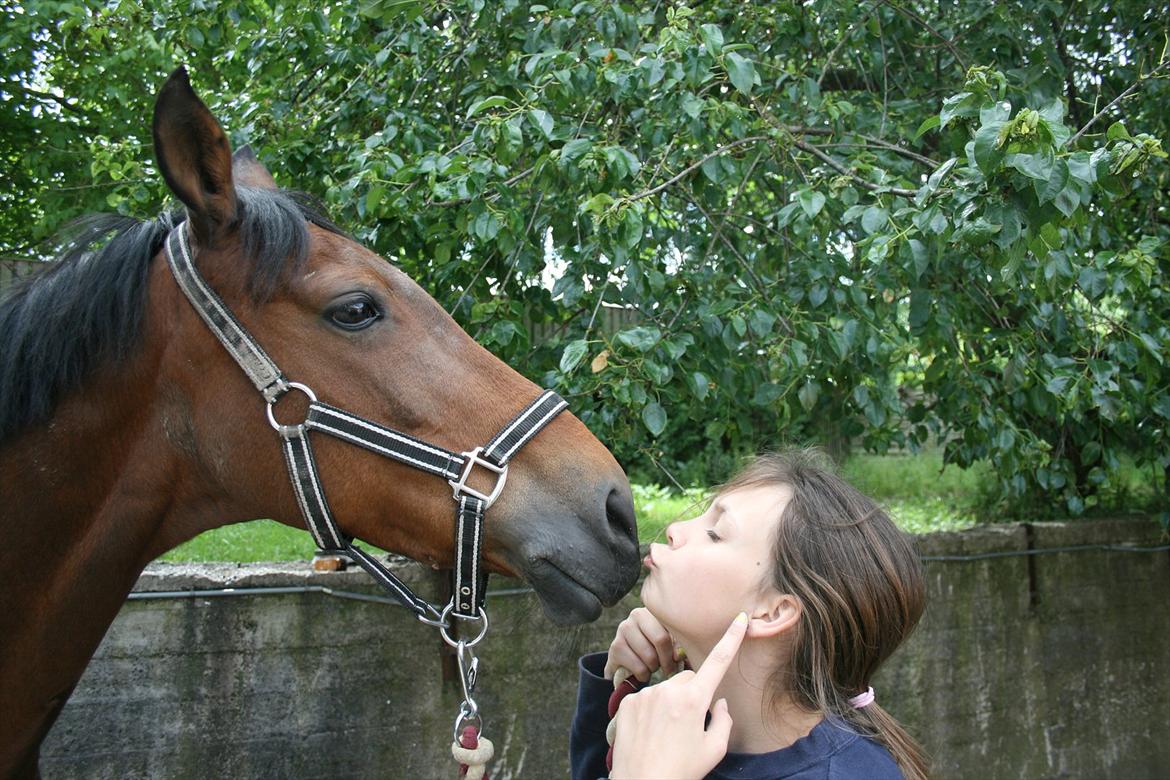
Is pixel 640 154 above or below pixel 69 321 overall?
below

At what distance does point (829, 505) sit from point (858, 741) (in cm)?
40

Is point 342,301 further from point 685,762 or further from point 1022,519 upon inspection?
point 1022,519

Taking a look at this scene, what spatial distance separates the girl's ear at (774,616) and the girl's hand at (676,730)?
0.38 ft

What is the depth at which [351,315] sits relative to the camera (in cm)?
187

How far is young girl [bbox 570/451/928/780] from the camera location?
5.10ft

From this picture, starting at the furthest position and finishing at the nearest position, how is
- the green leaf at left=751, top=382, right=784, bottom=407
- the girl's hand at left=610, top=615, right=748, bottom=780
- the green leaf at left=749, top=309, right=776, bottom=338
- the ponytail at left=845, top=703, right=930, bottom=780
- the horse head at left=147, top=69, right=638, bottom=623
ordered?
the green leaf at left=751, top=382, right=784, bottom=407 < the green leaf at left=749, top=309, right=776, bottom=338 < the horse head at left=147, top=69, right=638, bottom=623 < the ponytail at left=845, top=703, right=930, bottom=780 < the girl's hand at left=610, top=615, right=748, bottom=780

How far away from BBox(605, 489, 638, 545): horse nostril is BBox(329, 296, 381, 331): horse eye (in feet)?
1.98

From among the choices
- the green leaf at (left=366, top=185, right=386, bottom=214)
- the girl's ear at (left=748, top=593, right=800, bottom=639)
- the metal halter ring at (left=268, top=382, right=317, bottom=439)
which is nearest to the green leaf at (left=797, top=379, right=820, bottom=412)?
the girl's ear at (left=748, top=593, right=800, bottom=639)

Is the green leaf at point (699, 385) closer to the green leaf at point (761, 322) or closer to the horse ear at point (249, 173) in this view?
the green leaf at point (761, 322)

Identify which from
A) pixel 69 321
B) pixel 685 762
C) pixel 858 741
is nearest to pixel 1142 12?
pixel 858 741

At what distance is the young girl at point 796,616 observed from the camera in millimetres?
1556

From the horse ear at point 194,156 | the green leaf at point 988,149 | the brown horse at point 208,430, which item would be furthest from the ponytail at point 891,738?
the horse ear at point 194,156

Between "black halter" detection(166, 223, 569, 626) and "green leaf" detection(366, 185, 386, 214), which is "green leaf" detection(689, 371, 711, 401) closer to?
"black halter" detection(166, 223, 569, 626)

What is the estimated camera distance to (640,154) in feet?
10.8
